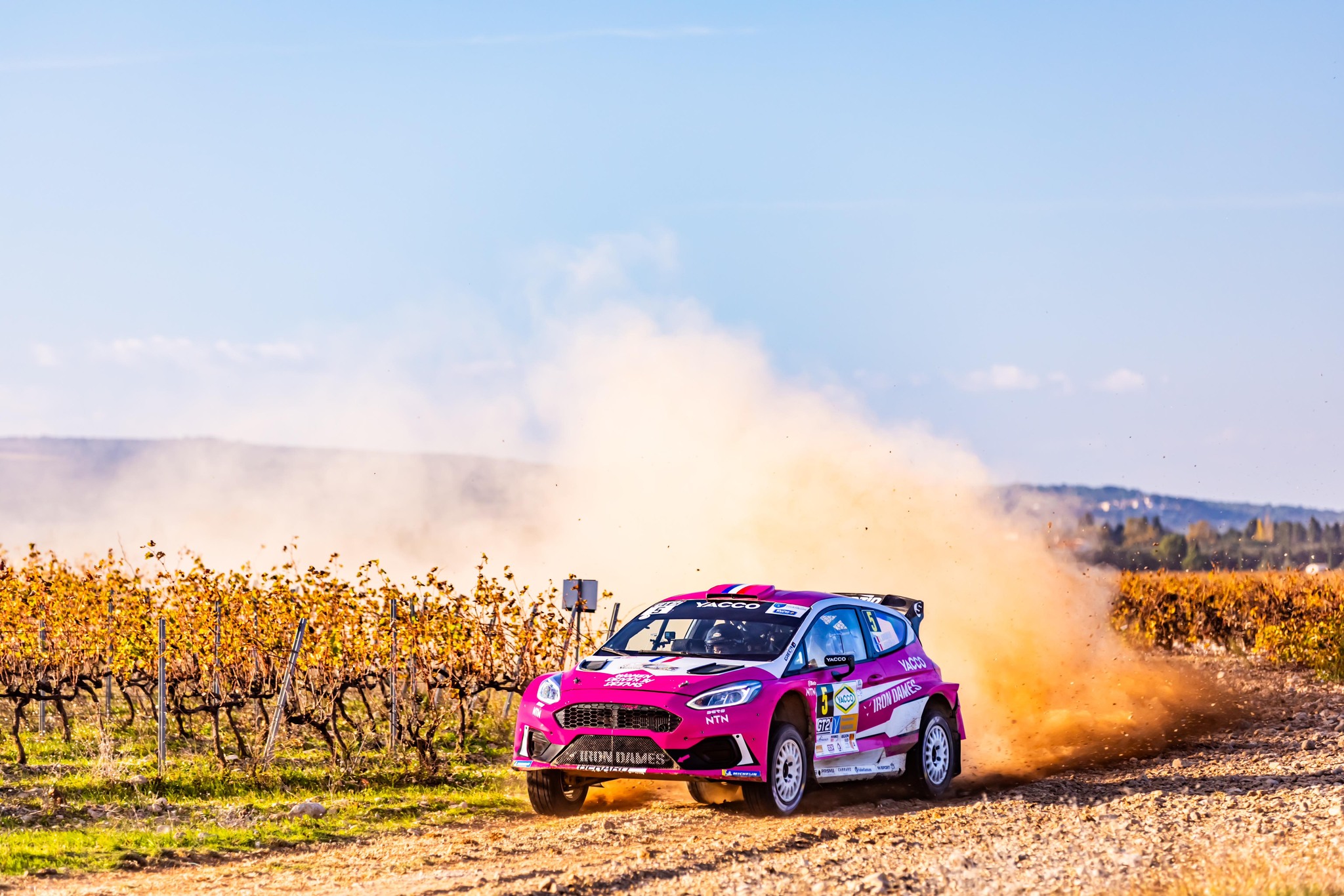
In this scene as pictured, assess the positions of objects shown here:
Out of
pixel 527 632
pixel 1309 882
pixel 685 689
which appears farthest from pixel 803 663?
pixel 527 632

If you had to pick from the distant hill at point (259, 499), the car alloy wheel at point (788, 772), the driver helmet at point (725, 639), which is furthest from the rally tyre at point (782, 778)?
the distant hill at point (259, 499)

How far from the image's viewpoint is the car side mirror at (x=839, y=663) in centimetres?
1294

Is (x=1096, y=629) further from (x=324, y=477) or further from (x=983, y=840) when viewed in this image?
(x=324, y=477)

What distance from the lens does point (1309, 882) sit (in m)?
8.76

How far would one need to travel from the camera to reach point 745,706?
1173 cm

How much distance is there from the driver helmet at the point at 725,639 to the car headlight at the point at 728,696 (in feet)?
2.78

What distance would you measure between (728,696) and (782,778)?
2.75 ft

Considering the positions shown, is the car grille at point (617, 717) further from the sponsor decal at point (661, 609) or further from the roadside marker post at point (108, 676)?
the roadside marker post at point (108, 676)

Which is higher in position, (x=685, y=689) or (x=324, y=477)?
(x=324, y=477)

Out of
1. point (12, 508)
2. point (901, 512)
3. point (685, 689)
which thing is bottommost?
point (685, 689)

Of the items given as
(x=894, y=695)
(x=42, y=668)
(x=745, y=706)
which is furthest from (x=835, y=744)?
(x=42, y=668)

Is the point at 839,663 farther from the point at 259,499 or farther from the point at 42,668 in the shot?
the point at 259,499

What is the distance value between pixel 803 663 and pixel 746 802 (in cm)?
134

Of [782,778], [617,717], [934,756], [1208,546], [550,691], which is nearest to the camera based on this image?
[617,717]
